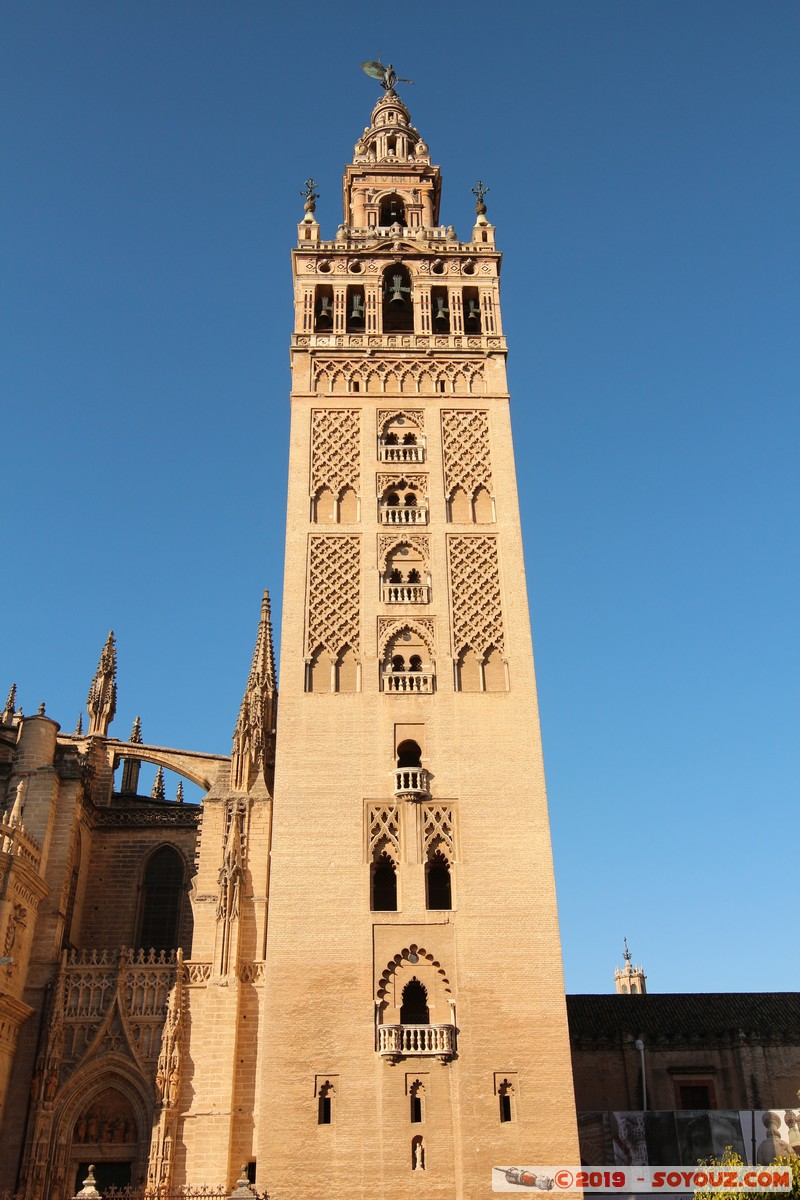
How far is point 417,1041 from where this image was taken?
20938 millimetres

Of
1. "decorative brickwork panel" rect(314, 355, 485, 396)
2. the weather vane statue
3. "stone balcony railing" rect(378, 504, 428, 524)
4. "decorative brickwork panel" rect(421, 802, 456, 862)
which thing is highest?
the weather vane statue

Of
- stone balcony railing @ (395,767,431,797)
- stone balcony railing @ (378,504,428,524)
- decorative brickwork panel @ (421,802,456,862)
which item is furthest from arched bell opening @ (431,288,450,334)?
decorative brickwork panel @ (421,802,456,862)

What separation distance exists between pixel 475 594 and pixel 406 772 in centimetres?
482

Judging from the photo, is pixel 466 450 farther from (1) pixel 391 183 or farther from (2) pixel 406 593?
(1) pixel 391 183

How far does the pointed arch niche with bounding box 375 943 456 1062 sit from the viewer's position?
2088 centimetres

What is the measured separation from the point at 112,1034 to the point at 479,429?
16339 millimetres

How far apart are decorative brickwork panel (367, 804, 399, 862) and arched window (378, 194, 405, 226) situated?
1916 centimetres

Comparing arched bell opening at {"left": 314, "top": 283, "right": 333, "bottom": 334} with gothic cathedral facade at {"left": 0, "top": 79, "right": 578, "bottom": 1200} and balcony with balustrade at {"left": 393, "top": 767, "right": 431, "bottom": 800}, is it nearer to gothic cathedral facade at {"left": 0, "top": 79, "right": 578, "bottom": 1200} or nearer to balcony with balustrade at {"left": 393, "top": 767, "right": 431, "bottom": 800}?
gothic cathedral facade at {"left": 0, "top": 79, "right": 578, "bottom": 1200}

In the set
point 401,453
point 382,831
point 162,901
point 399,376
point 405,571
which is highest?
point 399,376

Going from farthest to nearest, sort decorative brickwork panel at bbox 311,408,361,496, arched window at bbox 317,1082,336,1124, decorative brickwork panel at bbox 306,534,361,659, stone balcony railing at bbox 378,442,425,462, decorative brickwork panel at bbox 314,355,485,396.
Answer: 1. decorative brickwork panel at bbox 314,355,485,396
2. stone balcony railing at bbox 378,442,425,462
3. decorative brickwork panel at bbox 311,408,361,496
4. decorative brickwork panel at bbox 306,534,361,659
5. arched window at bbox 317,1082,336,1124

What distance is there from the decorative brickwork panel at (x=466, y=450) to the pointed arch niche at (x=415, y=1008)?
36.6ft

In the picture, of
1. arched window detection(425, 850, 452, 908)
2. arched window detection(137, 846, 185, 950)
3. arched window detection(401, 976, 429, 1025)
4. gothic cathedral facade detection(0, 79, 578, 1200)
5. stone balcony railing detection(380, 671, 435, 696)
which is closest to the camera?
gothic cathedral facade detection(0, 79, 578, 1200)

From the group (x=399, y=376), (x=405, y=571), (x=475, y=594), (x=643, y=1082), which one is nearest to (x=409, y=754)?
(x=475, y=594)

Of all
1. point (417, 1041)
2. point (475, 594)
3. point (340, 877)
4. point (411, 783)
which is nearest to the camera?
point (417, 1041)
